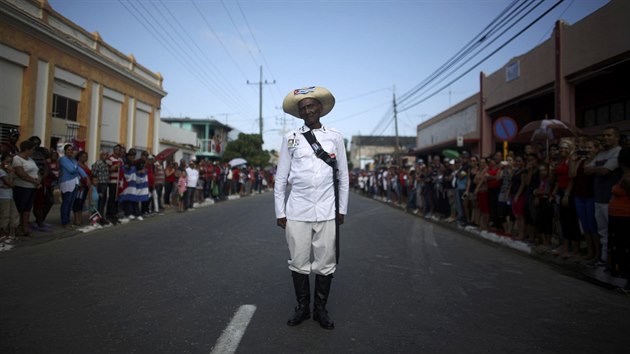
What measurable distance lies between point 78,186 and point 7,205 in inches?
89.7

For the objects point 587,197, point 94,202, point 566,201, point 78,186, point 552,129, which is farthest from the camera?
point 94,202

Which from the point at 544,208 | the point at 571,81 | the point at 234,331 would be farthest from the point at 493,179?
the point at 234,331

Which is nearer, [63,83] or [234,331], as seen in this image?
[234,331]

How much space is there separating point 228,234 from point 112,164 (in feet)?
13.6

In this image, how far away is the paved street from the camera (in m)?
3.23

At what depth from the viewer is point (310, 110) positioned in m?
3.83

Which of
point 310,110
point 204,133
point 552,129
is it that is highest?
point 204,133

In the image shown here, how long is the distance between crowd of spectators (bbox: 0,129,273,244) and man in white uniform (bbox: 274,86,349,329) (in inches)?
238

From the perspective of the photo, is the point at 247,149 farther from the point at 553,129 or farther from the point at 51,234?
the point at 553,129

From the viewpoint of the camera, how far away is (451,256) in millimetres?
7211

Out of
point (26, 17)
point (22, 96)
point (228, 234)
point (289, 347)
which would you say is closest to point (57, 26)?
point (26, 17)

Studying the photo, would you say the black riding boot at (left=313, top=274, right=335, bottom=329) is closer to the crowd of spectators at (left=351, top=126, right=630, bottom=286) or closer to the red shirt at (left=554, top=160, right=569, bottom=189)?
the crowd of spectators at (left=351, top=126, right=630, bottom=286)

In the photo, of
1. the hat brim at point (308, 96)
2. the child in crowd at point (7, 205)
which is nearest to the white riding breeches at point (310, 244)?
the hat brim at point (308, 96)

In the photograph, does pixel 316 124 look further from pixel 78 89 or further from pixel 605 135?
pixel 78 89
